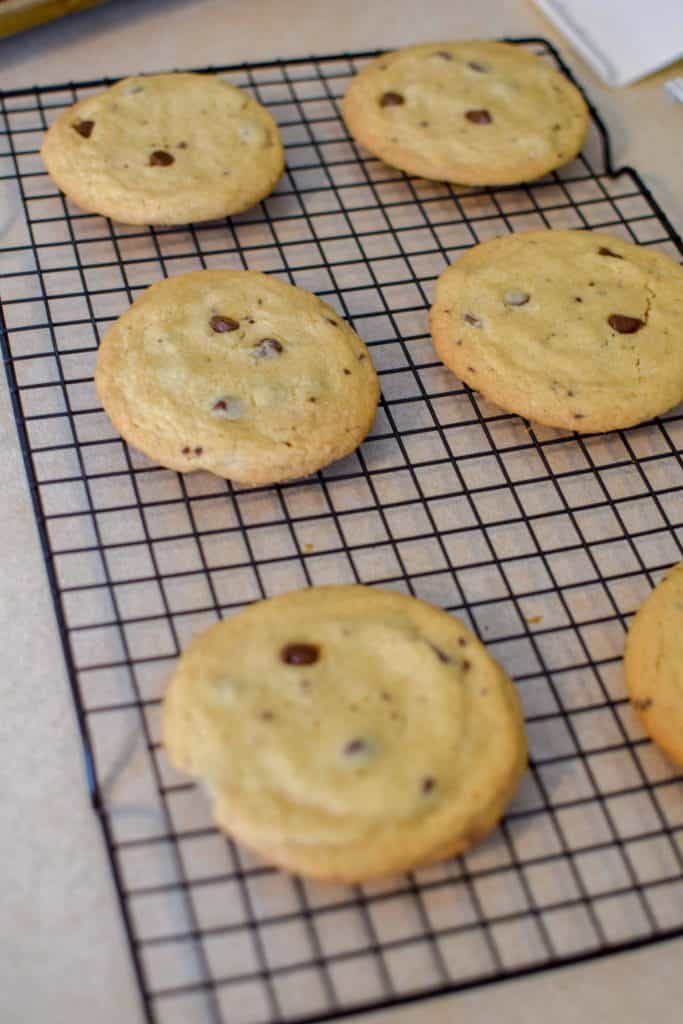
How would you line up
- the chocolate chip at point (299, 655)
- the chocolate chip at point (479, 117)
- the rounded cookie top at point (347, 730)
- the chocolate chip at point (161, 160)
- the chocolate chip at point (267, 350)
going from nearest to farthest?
the rounded cookie top at point (347, 730) < the chocolate chip at point (299, 655) < the chocolate chip at point (267, 350) < the chocolate chip at point (161, 160) < the chocolate chip at point (479, 117)

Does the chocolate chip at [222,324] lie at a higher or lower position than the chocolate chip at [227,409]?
higher

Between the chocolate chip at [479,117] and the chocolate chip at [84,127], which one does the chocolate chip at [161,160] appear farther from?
the chocolate chip at [479,117]

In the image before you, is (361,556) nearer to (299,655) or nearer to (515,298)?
(299,655)

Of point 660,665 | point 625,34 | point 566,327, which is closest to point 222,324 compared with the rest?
point 566,327

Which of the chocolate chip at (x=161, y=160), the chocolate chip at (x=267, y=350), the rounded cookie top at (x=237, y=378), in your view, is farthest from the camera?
the chocolate chip at (x=161, y=160)

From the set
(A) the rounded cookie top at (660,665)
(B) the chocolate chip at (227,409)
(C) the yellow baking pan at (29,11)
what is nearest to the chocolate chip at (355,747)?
(A) the rounded cookie top at (660,665)

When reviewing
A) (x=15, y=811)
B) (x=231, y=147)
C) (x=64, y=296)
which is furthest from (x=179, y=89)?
(x=15, y=811)

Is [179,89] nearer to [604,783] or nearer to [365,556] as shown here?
[365,556]
